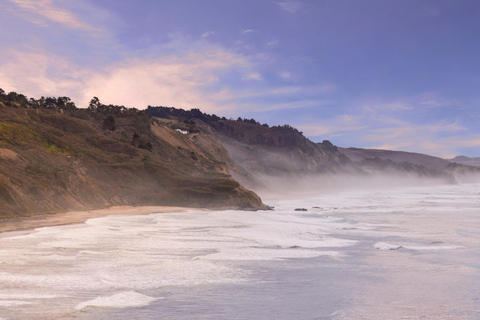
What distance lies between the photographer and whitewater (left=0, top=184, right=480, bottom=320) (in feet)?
29.3

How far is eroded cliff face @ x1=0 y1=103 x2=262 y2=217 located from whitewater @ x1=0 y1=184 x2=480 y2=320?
1011 centimetres

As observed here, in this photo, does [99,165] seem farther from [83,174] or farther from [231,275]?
[231,275]

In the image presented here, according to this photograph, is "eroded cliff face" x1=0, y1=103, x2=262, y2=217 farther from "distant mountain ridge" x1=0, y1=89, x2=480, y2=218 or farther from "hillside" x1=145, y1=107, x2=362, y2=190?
"hillside" x1=145, y1=107, x2=362, y2=190


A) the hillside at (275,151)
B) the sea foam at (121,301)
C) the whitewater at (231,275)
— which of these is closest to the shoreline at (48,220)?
the whitewater at (231,275)

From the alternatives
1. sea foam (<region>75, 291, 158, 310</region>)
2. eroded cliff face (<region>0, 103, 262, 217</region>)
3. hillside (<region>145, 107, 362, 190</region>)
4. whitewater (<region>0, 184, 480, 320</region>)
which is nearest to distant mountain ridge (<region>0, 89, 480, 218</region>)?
eroded cliff face (<region>0, 103, 262, 217</region>)

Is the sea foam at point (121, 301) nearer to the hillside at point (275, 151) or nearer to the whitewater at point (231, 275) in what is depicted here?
the whitewater at point (231, 275)

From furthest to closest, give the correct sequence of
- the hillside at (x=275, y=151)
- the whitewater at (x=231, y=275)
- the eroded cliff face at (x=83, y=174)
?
the hillside at (x=275, y=151)
the eroded cliff face at (x=83, y=174)
the whitewater at (x=231, y=275)

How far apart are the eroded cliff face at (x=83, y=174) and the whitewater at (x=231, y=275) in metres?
10.1

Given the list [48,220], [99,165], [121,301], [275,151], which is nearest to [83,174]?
[99,165]

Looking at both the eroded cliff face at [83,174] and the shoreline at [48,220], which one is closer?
the shoreline at [48,220]

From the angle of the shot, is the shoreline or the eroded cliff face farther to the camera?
the eroded cliff face

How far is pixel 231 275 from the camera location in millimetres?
12430

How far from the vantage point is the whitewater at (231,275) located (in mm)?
8945

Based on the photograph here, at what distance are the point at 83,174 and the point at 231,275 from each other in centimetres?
2915
